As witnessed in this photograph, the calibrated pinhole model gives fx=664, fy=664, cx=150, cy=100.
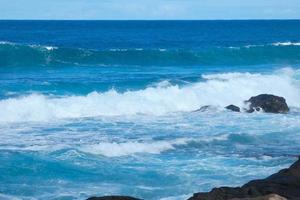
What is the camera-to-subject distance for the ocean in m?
12.0

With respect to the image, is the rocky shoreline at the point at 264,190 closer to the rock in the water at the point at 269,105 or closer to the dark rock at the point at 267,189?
the dark rock at the point at 267,189

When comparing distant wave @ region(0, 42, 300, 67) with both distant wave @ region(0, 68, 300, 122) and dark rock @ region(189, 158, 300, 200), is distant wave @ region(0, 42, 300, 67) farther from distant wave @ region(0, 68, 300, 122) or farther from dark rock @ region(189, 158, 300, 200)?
dark rock @ region(189, 158, 300, 200)

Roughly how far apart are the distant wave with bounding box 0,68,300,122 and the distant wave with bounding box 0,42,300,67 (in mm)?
7955

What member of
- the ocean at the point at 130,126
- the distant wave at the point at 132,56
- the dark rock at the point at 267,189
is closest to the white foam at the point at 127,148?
the ocean at the point at 130,126

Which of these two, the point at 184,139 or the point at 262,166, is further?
the point at 184,139

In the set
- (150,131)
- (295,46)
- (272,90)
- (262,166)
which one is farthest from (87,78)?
(295,46)

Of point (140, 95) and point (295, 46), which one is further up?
point (295, 46)

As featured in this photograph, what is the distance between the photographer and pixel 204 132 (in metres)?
16.9

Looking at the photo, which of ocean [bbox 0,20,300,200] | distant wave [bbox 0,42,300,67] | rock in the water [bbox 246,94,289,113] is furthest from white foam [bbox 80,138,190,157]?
distant wave [bbox 0,42,300,67]

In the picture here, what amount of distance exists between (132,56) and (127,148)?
76.5ft

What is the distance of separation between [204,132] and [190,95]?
845 cm

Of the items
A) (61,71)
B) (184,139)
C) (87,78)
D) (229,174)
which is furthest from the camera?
(61,71)

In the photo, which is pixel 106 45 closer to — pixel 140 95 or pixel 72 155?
pixel 140 95

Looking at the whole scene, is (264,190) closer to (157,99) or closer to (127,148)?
(127,148)
